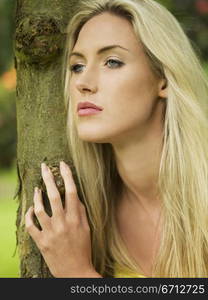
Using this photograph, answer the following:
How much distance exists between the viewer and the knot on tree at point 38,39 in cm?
230

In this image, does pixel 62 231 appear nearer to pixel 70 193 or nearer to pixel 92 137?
pixel 70 193

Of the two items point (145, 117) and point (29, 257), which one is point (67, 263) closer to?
point (29, 257)

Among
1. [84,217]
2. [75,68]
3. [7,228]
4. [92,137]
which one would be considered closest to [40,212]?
[84,217]

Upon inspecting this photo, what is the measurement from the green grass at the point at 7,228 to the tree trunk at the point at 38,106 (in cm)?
37

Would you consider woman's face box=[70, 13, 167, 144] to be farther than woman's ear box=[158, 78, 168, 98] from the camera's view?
No

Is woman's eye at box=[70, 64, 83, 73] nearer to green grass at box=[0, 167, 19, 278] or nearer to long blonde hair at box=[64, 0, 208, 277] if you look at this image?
long blonde hair at box=[64, 0, 208, 277]

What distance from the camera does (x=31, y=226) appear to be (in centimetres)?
241

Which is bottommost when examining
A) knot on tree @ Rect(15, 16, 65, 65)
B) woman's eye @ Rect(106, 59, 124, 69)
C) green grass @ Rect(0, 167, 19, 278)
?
green grass @ Rect(0, 167, 19, 278)

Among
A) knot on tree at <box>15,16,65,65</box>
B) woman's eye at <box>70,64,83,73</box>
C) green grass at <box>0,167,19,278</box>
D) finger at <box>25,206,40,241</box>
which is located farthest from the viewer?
green grass at <box>0,167,19,278</box>

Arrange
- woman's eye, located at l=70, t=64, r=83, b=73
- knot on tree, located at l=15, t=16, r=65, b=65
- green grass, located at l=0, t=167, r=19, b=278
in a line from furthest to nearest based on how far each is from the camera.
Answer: green grass, located at l=0, t=167, r=19, b=278 < woman's eye, located at l=70, t=64, r=83, b=73 < knot on tree, located at l=15, t=16, r=65, b=65

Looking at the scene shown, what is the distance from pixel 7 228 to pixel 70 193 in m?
4.24

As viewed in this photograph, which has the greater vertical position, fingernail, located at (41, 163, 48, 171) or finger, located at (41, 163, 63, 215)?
fingernail, located at (41, 163, 48, 171)

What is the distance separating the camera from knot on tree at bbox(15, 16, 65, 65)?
2.30 meters

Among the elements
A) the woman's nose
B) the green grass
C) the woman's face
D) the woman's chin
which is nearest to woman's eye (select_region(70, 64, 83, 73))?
the woman's face
